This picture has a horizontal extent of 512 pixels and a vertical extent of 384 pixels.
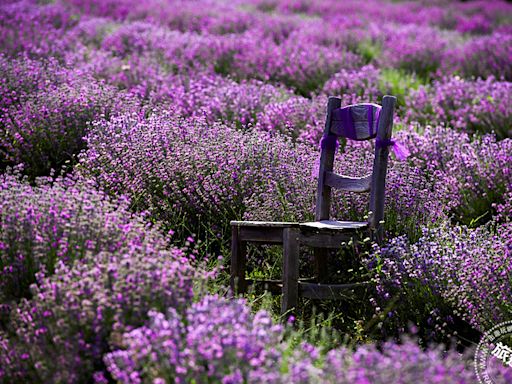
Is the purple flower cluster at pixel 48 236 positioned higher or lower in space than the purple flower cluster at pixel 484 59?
lower

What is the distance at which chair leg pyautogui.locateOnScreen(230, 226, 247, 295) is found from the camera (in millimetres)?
3432

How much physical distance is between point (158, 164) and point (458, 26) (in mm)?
10460

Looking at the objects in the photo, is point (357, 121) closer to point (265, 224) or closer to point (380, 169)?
point (380, 169)

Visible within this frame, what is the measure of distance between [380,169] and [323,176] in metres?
0.42

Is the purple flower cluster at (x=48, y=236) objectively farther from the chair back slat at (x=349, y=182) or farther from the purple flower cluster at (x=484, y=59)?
the purple flower cluster at (x=484, y=59)

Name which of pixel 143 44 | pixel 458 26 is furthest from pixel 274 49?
pixel 458 26

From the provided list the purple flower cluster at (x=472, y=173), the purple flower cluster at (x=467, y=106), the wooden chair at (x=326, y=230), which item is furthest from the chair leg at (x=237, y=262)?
the purple flower cluster at (x=467, y=106)

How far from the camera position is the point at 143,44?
8.59m

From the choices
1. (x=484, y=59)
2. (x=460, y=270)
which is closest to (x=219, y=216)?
(x=460, y=270)

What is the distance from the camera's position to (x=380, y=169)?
3.35m

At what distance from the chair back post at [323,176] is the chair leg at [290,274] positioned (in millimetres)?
383

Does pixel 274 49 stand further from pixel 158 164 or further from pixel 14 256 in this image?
pixel 14 256

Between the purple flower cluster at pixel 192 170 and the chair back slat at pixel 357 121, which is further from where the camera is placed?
the purple flower cluster at pixel 192 170

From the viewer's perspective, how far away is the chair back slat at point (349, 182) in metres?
3.45
